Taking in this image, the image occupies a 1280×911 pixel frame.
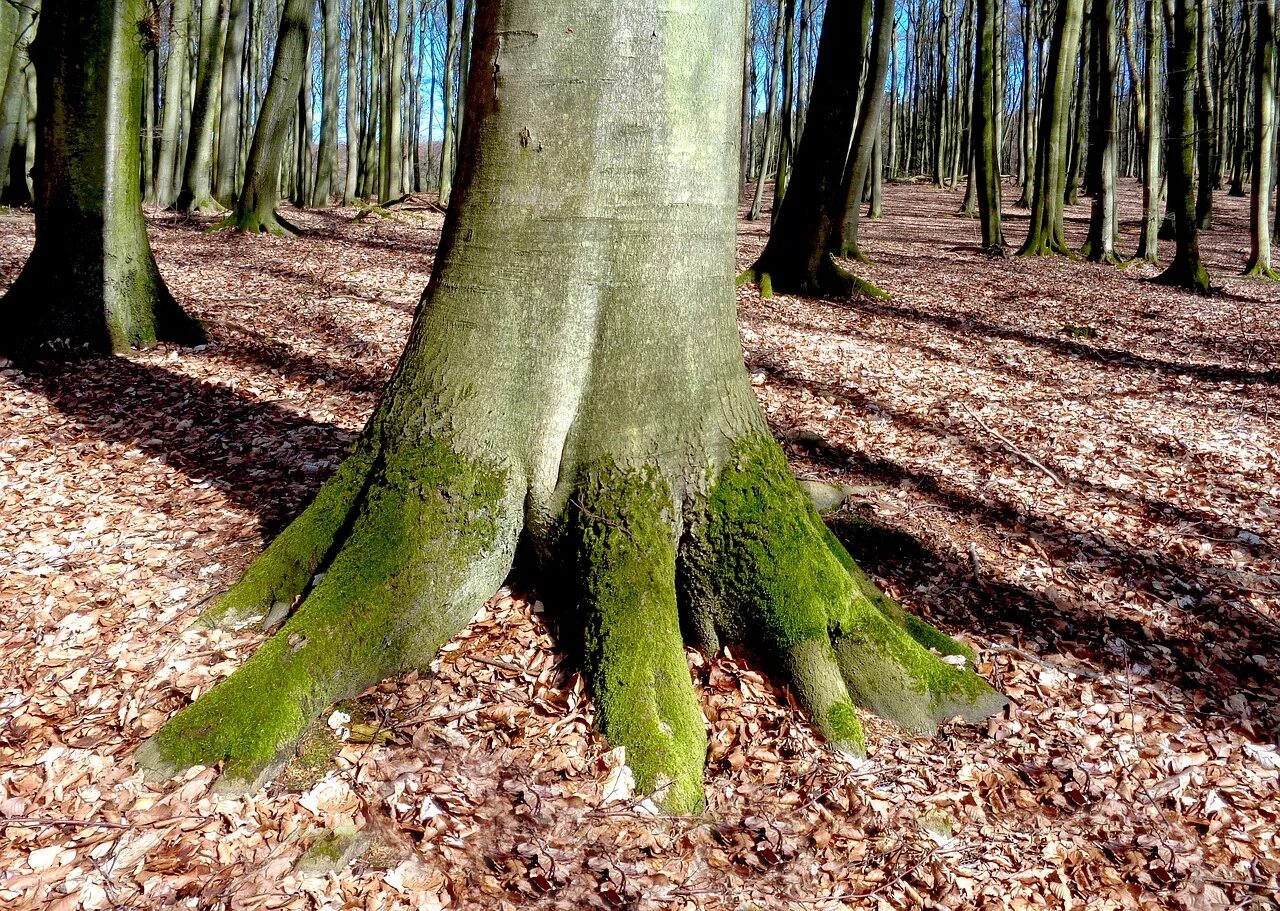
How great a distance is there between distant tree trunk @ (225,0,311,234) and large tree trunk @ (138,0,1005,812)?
12.3 m

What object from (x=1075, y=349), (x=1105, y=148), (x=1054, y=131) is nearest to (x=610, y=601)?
(x=1075, y=349)

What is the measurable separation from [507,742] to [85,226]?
6.72 m

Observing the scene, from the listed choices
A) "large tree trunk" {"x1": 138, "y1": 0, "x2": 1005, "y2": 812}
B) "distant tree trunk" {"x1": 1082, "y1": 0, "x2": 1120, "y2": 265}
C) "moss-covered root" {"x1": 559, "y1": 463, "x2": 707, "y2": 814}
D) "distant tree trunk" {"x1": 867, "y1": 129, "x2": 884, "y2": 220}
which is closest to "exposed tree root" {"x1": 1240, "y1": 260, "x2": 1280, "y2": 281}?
"distant tree trunk" {"x1": 1082, "y1": 0, "x2": 1120, "y2": 265}

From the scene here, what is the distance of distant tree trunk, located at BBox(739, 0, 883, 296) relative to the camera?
11.3 metres

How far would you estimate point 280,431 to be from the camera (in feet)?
19.1

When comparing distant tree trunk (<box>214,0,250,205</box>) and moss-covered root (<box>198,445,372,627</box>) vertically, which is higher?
distant tree trunk (<box>214,0,250,205</box>)

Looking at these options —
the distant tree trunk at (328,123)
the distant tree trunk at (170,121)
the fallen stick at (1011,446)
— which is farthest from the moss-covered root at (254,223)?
the fallen stick at (1011,446)

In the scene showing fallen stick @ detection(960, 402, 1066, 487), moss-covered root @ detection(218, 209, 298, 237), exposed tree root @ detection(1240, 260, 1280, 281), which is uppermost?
moss-covered root @ detection(218, 209, 298, 237)

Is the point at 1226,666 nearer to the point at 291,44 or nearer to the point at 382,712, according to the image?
the point at 382,712

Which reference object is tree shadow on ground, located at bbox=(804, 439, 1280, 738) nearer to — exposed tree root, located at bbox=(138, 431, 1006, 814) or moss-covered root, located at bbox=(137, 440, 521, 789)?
exposed tree root, located at bbox=(138, 431, 1006, 814)

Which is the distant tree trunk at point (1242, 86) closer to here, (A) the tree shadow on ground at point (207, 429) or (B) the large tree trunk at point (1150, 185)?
(B) the large tree trunk at point (1150, 185)

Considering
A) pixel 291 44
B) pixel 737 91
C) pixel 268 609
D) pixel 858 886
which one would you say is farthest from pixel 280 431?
pixel 291 44

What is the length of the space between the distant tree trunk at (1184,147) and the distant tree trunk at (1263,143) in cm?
100

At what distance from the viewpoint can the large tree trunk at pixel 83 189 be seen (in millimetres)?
7148
